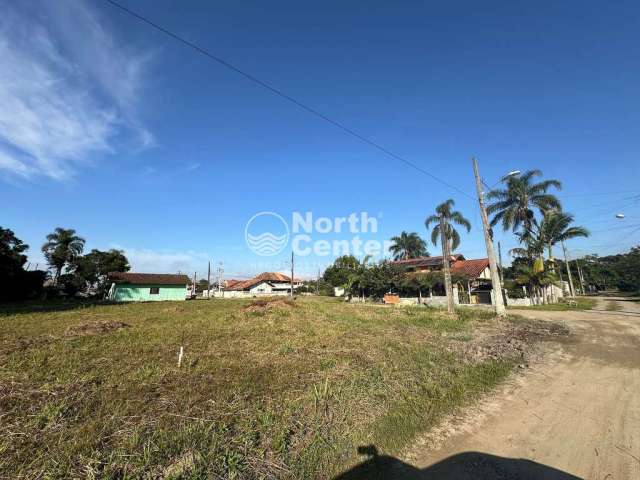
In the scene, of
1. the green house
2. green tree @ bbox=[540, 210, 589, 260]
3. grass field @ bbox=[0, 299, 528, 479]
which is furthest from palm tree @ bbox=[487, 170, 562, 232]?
the green house

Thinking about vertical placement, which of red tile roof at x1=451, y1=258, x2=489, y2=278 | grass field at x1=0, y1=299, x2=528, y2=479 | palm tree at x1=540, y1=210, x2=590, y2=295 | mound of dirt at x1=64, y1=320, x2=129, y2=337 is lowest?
grass field at x1=0, y1=299, x2=528, y2=479

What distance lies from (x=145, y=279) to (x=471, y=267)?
43429mm

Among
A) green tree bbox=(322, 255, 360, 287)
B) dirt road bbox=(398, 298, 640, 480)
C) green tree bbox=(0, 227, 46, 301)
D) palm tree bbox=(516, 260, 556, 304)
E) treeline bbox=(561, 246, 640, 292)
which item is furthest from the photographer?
green tree bbox=(322, 255, 360, 287)

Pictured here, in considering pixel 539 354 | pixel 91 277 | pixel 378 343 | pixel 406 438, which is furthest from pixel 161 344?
pixel 91 277

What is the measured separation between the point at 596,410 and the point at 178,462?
596cm

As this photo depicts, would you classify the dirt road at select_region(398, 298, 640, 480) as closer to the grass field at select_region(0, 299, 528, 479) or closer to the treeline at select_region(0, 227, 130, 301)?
the grass field at select_region(0, 299, 528, 479)

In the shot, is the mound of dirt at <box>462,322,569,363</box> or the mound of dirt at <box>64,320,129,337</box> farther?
the mound of dirt at <box>64,320,129,337</box>

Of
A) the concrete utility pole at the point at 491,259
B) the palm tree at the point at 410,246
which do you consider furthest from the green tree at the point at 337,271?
the concrete utility pole at the point at 491,259

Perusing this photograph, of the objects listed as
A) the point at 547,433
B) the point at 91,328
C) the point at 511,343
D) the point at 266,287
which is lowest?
the point at 547,433

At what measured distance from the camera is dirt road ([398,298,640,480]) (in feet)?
10.9

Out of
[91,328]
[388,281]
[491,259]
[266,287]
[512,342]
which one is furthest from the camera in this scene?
[266,287]

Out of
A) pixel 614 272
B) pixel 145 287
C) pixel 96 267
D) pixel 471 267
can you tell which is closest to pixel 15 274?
pixel 96 267

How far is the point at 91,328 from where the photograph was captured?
1048 centimetres

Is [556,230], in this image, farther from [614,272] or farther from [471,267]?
[614,272]
